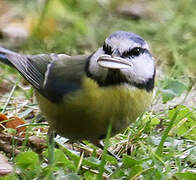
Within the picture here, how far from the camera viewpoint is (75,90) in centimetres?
270

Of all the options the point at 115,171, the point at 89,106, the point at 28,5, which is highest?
the point at 89,106

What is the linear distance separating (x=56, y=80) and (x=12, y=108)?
611mm

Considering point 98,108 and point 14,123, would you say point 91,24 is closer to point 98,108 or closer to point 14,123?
point 14,123

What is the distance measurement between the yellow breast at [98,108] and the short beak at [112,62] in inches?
5.3

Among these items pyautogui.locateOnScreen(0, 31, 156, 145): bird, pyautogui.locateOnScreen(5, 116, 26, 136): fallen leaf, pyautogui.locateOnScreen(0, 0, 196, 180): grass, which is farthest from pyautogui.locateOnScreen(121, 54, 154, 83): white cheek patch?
pyautogui.locateOnScreen(5, 116, 26, 136): fallen leaf

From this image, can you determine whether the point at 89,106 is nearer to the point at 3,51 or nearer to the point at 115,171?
the point at 115,171

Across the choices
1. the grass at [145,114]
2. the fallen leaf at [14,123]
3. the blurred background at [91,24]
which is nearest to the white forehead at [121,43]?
the grass at [145,114]

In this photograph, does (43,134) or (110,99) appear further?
(43,134)

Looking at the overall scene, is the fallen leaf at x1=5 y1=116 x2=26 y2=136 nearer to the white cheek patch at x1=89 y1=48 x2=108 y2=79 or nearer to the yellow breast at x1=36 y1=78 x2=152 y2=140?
the yellow breast at x1=36 y1=78 x2=152 y2=140

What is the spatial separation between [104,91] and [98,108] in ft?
0.27

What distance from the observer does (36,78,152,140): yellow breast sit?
2.60m

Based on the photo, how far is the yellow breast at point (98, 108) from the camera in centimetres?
260

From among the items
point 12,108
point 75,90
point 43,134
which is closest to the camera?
point 75,90

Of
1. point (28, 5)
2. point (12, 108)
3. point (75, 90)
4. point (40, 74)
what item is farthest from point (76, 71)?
point (28, 5)
